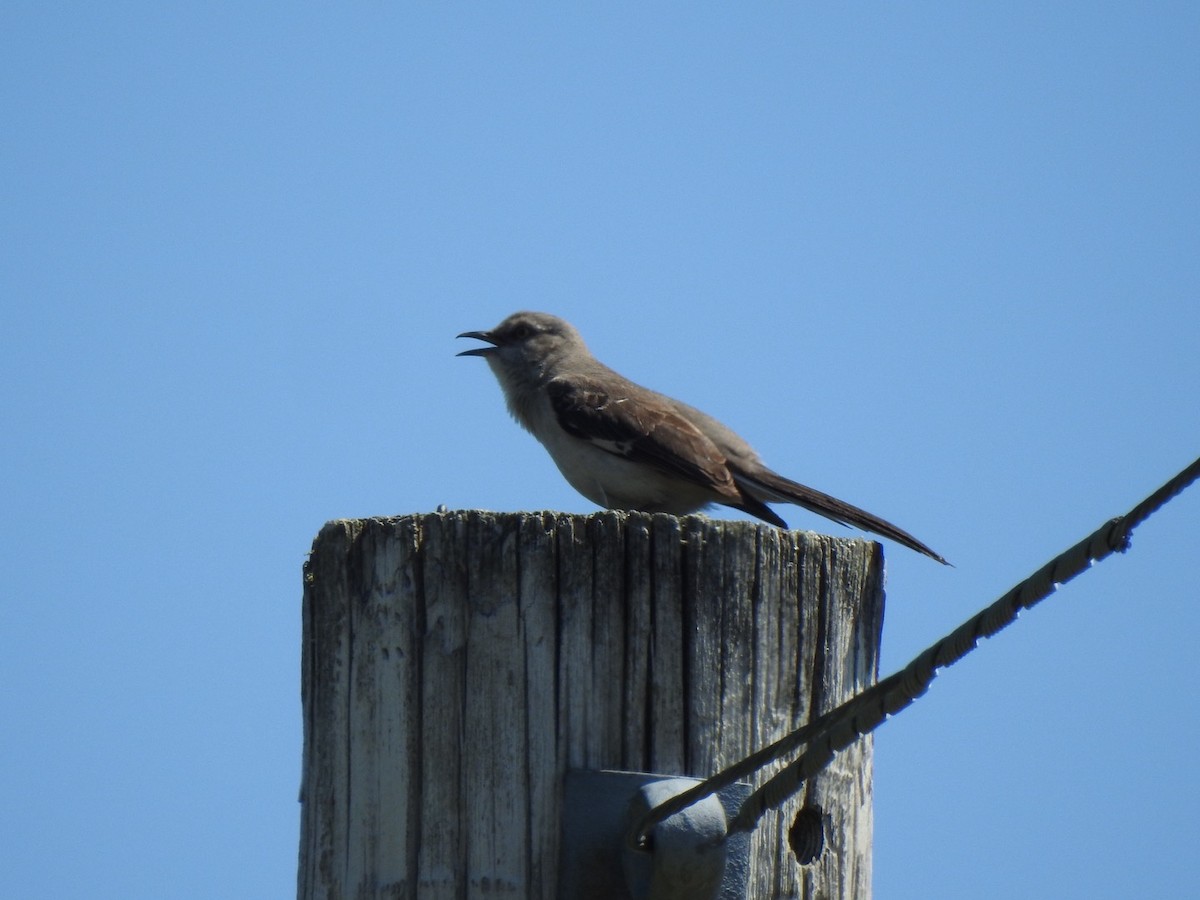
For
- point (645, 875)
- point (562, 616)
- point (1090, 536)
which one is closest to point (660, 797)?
point (645, 875)

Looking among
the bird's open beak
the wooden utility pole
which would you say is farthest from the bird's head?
the wooden utility pole

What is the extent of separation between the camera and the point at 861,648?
13.5ft

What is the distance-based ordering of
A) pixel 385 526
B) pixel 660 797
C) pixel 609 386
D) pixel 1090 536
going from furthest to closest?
pixel 609 386, pixel 385 526, pixel 660 797, pixel 1090 536

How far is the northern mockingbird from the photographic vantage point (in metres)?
7.82

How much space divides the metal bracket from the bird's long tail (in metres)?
3.32

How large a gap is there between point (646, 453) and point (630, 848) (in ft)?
14.9

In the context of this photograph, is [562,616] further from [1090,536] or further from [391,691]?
[1090,536]

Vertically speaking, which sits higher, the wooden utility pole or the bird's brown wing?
the bird's brown wing

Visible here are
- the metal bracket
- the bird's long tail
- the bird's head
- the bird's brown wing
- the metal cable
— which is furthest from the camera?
the bird's head

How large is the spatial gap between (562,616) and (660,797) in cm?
47

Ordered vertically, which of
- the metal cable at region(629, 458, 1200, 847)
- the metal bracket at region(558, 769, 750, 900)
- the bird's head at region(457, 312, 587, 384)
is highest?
the bird's head at region(457, 312, 587, 384)

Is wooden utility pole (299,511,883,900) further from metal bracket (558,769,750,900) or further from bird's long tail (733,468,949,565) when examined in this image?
bird's long tail (733,468,949,565)

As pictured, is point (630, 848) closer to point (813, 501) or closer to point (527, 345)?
point (813, 501)

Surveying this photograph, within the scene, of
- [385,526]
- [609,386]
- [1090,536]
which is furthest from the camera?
[609,386]
